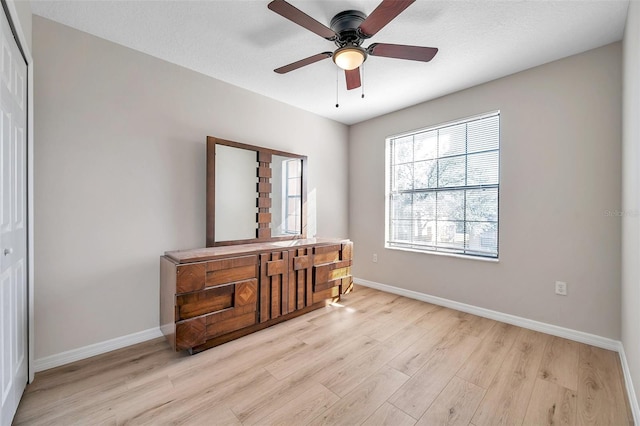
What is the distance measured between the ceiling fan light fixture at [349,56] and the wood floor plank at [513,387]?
2.31 metres

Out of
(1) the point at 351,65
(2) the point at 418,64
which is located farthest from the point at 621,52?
(1) the point at 351,65

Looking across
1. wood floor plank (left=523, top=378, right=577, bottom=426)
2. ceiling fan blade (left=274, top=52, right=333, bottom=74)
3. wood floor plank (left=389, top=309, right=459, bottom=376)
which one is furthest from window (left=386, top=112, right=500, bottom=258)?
ceiling fan blade (left=274, top=52, right=333, bottom=74)

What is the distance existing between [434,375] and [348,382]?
1.99 feet

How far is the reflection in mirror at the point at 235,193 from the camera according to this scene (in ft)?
9.11

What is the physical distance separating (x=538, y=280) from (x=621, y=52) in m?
1.98

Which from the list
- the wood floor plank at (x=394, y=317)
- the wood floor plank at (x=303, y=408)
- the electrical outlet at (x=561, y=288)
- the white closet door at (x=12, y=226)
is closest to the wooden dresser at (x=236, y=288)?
the wood floor plank at (x=394, y=317)

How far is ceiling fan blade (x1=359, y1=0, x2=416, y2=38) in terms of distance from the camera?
4.67ft

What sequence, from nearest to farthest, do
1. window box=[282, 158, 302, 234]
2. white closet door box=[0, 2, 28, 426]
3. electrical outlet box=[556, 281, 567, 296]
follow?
white closet door box=[0, 2, 28, 426], electrical outlet box=[556, 281, 567, 296], window box=[282, 158, 302, 234]

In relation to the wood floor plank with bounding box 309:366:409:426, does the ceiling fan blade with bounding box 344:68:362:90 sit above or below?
above

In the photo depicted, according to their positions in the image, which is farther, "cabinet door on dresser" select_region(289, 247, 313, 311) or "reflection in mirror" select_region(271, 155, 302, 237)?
"reflection in mirror" select_region(271, 155, 302, 237)

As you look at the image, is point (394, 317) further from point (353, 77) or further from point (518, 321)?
point (353, 77)

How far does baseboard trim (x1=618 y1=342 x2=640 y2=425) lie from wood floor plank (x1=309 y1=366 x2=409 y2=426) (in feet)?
3.82

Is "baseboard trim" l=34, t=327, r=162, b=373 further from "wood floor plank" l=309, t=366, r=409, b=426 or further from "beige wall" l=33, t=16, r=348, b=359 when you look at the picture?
"wood floor plank" l=309, t=366, r=409, b=426

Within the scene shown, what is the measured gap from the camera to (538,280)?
259 cm
